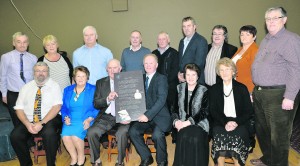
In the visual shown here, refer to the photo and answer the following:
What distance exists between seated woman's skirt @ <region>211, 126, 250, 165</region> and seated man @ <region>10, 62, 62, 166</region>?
2011 millimetres

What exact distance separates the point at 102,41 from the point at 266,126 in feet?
11.4

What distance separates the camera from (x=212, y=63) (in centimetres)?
363

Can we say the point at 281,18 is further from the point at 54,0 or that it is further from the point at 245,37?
the point at 54,0

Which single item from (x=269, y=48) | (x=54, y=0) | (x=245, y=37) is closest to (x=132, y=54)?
(x=245, y=37)

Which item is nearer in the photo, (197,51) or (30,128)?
(30,128)

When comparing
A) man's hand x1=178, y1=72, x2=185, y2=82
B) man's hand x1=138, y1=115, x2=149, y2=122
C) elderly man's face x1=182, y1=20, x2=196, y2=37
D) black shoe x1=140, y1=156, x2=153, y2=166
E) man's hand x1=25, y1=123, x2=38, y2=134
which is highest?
elderly man's face x1=182, y1=20, x2=196, y2=37

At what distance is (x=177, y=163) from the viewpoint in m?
3.05

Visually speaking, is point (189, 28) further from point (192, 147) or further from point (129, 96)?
point (192, 147)

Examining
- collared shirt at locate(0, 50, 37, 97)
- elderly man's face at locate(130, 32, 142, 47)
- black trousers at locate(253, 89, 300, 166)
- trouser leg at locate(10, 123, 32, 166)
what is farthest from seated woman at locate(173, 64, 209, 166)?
collared shirt at locate(0, 50, 37, 97)

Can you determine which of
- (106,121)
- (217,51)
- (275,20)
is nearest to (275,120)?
(275,20)

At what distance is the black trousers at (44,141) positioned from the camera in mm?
3312

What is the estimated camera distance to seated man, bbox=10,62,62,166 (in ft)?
11.0

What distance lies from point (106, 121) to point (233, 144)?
1.62m

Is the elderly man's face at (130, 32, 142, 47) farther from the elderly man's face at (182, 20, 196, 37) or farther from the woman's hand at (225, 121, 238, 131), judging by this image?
the woman's hand at (225, 121, 238, 131)
